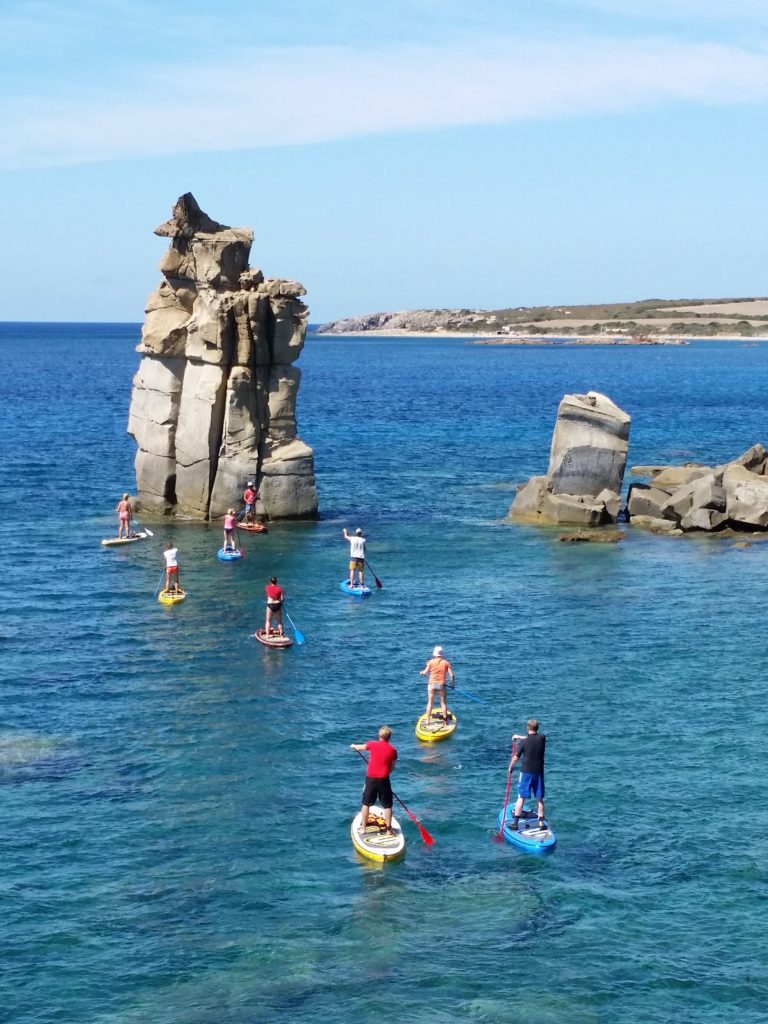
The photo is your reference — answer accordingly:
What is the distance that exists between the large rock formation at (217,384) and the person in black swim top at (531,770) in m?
29.7

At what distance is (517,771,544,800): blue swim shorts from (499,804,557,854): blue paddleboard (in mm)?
478

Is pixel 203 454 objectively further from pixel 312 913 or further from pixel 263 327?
pixel 312 913

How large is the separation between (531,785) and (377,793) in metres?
2.80

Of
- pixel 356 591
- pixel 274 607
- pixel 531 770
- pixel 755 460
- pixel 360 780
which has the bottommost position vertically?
pixel 360 780

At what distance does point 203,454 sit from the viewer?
54.0m

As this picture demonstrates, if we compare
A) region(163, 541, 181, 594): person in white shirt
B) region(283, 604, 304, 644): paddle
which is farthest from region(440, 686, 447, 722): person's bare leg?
region(163, 541, 181, 594): person in white shirt

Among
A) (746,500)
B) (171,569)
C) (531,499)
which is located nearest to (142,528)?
(171,569)

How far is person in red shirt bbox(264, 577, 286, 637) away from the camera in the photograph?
125ft

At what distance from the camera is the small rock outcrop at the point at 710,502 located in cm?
5391

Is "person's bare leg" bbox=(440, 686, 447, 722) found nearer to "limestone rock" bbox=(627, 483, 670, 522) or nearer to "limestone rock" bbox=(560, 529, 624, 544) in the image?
"limestone rock" bbox=(560, 529, 624, 544)

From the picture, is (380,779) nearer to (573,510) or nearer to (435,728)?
(435,728)

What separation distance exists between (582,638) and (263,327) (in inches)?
818

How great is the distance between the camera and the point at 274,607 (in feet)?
127

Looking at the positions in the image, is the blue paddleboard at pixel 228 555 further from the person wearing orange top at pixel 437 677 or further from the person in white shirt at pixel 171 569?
the person wearing orange top at pixel 437 677
